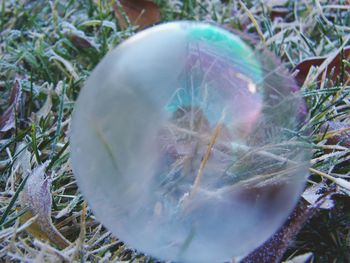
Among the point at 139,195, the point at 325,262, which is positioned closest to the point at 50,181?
the point at 139,195

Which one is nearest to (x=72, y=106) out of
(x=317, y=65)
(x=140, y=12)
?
(x=140, y=12)

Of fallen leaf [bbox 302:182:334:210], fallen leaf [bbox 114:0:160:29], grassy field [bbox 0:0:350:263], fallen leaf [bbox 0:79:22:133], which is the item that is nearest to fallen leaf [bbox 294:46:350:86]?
grassy field [bbox 0:0:350:263]

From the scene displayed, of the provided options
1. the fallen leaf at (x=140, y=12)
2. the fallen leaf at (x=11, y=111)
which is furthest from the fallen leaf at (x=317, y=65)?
the fallen leaf at (x=11, y=111)

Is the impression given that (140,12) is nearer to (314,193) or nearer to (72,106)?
(72,106)

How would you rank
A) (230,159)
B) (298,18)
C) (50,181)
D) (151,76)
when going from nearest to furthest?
(151,76)
(230,159)
(50,181)
(298,18)

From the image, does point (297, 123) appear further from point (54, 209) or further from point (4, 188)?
point (4, 188)

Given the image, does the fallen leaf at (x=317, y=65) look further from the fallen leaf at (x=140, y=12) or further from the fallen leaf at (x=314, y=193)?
the fallen leaf at (x=140, y=12)

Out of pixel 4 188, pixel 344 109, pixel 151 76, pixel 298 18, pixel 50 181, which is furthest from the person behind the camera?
pixel 298 18
